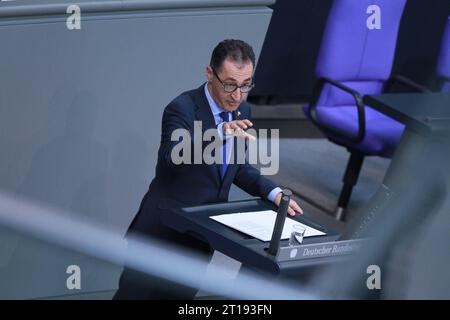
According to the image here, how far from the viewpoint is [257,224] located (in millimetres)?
2783

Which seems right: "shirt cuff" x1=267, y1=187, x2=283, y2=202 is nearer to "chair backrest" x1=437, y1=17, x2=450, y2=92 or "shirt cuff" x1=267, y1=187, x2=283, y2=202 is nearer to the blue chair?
the blue chair

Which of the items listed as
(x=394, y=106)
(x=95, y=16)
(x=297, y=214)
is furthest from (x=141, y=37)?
(x=394, y=106)

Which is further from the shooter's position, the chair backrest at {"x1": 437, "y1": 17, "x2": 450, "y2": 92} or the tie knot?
the chair backrest at {"x1": 437, "y1": 17, "x2": 450, "y2": 92}

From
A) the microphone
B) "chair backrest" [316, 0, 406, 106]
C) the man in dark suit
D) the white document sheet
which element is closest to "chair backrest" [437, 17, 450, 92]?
"chair backrest" [316, 0, 406, 106]

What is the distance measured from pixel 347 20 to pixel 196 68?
145 centimetres

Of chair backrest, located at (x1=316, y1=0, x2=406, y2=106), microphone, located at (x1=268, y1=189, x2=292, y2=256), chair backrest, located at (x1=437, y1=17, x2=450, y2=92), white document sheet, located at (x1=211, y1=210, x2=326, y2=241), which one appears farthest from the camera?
chair backrest, located at (x1=437, y1=17, x2=450, y2=92)

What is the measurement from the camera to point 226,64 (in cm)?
303

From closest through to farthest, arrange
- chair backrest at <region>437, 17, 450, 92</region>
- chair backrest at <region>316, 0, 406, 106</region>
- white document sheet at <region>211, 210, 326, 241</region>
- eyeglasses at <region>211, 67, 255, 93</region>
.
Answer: white document sheet at <region>211, 210, 326, 241</region>, eyeglasses at <region>211, 67, 255, 93</region>, chair backrest at <region>316, 0, 406, 106</region>, chair backrest at <region>437, 17, 450, 92</region>

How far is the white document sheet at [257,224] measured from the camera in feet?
8.93

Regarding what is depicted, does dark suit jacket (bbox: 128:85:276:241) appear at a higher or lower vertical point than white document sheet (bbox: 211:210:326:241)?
higher

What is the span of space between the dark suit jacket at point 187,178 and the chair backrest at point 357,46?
60.9 inches

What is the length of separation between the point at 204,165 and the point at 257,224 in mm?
322

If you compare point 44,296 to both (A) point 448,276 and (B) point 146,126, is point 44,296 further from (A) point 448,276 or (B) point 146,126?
(A) point 448,276

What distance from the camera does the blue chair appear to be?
4539 millimetres
